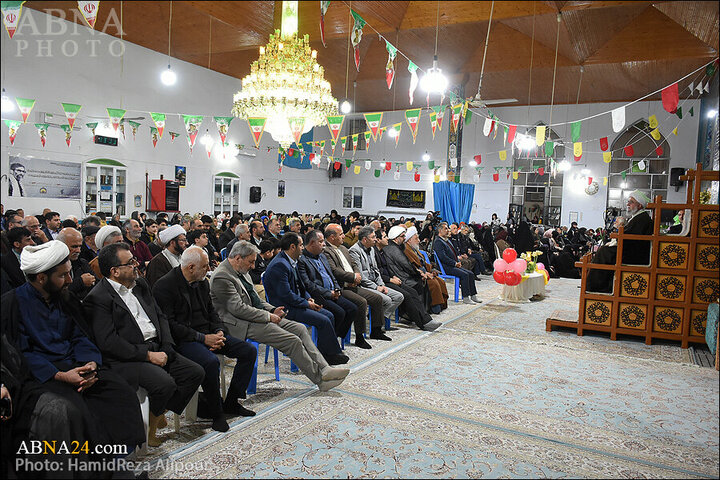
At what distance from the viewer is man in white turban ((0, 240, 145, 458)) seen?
7.45ft

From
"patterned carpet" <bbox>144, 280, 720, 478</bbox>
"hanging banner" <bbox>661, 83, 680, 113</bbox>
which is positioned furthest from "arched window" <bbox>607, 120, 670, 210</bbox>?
"patterned carpet" <bbox>144, 280, 720, 478</bbox>

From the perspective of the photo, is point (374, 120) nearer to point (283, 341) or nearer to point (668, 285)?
point (668, 285)

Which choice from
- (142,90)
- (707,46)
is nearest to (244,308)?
(142,90)

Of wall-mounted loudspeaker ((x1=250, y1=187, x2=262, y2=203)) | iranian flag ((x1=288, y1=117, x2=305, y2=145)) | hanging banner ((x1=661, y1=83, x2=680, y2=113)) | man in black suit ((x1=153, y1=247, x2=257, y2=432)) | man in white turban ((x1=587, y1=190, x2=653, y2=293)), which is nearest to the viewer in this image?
man in black suit ((x1=153, y1=247, x2=257, y2=432))

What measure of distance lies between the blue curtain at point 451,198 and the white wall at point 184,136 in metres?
3.99

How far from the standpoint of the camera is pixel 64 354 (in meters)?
2.45

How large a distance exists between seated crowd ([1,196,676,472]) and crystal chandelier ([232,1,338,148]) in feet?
15.6

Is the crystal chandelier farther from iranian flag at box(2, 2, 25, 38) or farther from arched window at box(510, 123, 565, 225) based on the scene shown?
arched window at box(510, 123, 565, 225)

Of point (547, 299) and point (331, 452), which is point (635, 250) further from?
point (331, 452)

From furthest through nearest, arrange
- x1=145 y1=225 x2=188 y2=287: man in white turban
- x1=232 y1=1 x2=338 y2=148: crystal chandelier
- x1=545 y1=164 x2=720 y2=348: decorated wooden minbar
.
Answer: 1. x1=232 y1=1 x2=338 y2=148: crystal chandelier
2. x1=545 y1=164 x2=720 y2=348: decorated wooden minbar
3. x1=145 y1=225 x2=188 y2=287: man in white turban

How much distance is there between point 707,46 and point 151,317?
12.6m

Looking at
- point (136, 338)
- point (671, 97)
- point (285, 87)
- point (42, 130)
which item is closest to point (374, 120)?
point (285, 87)

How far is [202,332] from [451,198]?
12972 millimetres

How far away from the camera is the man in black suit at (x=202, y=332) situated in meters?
3.06
